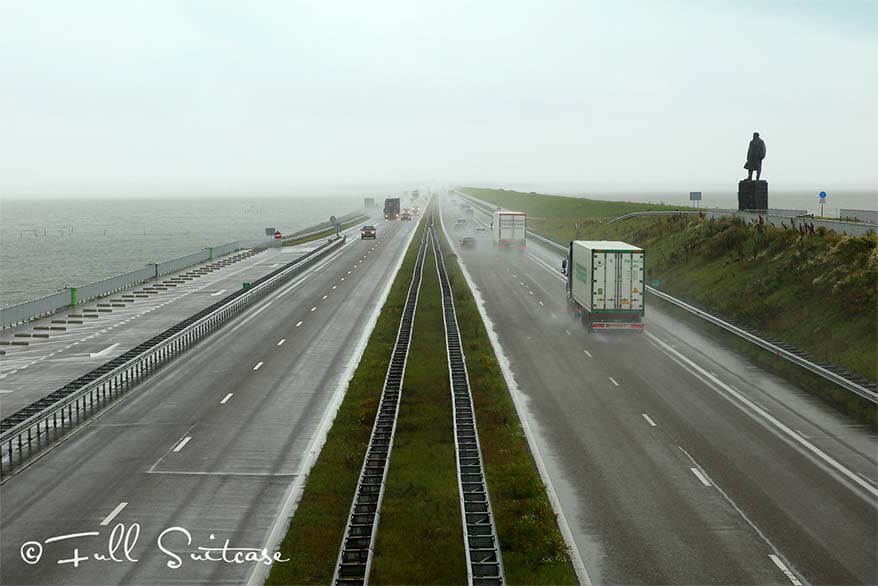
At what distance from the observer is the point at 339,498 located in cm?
2139

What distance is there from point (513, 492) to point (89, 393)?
18.6 metres

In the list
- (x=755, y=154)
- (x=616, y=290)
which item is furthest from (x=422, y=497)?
(x=755, y=154)

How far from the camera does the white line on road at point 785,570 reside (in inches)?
644

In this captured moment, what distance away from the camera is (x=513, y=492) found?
21297 millimetres

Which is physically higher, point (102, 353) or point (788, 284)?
point (788, 284)

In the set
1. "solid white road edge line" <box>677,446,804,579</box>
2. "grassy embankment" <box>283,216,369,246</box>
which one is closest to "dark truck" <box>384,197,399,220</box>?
"grassy embankment" <box>283,216,369,246</box>

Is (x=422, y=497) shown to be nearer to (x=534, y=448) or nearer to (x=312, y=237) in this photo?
(x=534, y=448)

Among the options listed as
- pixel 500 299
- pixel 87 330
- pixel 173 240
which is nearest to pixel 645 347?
pixel 500 299

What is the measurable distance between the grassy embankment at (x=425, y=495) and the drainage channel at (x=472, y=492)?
37 cm

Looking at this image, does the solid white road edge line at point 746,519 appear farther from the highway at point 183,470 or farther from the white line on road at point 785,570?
the highway at point 183,470

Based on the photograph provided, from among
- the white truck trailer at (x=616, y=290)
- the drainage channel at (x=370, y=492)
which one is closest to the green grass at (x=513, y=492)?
the drainage channel at (x=370, y=492)

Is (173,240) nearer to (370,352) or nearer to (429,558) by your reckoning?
(370,352)

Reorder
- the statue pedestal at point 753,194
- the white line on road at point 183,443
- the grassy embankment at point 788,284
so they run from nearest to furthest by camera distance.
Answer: the white line on road at point 183,443 → the grassy embankment at point 788,284 → the statue pedestal at point 753,194

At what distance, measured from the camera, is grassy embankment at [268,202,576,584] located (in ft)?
56.2
